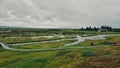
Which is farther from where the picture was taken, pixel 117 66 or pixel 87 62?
pixel 87 62

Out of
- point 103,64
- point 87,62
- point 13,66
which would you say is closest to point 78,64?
point 87,62

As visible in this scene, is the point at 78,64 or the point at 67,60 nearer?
the point at 78,64

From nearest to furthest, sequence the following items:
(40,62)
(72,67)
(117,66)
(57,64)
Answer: (117,66) < (72,67) < (57,64) < (40,62)

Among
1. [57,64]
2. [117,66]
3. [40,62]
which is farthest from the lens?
[40,62]

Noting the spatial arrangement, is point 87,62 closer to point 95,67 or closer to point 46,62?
point 95,67

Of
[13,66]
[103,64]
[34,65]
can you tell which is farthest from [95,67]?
[13,66]

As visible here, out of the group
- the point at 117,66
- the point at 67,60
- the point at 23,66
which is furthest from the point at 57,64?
the point at 117,66

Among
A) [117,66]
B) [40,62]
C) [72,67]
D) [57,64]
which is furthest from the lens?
[40,62]

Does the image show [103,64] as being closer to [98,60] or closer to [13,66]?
[98,60]
